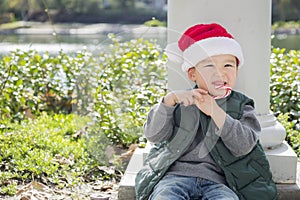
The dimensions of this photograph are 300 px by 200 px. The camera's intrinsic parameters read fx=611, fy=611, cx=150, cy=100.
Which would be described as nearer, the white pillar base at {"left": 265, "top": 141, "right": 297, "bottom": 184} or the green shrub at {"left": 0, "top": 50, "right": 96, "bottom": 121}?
the white pillar base at {"left": 265, "top": 141, "right": 297, "bottom": 184}

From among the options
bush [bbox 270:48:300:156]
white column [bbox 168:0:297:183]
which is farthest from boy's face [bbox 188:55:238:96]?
bush [bbox 270:48:300:156]

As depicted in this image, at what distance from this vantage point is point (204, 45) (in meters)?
2.22

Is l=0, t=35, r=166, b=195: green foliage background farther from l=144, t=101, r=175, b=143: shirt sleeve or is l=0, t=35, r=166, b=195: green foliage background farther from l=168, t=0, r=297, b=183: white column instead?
l=144, t=101, r=175, b=143: shirt sleeve

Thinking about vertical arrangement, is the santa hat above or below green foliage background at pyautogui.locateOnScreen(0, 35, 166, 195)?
above

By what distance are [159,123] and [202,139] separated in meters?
0.17

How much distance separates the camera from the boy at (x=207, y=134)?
216cm

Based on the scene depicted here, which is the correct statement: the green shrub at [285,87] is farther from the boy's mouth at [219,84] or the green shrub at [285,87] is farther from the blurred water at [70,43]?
the boy's mouth at [219,84]

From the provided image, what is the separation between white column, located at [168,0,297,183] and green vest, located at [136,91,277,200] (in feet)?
0.84

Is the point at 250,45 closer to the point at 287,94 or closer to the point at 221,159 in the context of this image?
the point at 221,159

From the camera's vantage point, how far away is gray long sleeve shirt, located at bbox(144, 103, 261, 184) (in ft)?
7.11

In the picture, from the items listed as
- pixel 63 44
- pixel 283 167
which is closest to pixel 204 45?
pixel 283 167

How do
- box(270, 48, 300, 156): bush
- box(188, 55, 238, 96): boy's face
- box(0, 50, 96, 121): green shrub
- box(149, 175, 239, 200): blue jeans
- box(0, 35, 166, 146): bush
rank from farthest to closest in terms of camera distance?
box(0, 50, 96, 121): green shrub < box(270, 48, 300, 156): bush < box(0, 35, 166, 146): bush < box(188, 55, 238, 96): boy's face < box(149, 175, 239, 200): blue jeans

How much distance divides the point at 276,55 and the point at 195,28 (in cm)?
209

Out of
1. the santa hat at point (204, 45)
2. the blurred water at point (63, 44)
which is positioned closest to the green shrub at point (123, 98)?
the blurred water at point (63, 44)
